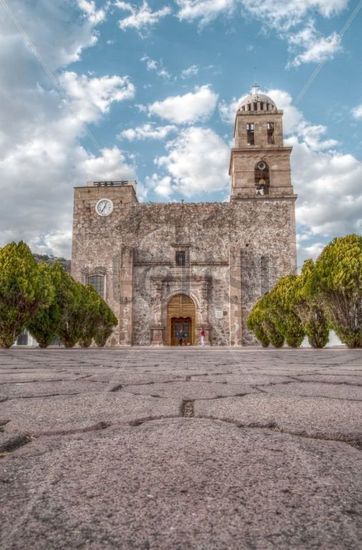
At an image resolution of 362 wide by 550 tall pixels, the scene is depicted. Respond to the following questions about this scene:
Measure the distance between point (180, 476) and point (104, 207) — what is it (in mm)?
25174

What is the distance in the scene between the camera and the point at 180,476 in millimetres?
1021

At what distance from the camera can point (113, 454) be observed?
1.20 metres

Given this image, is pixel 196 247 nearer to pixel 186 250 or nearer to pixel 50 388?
pixel 186 250

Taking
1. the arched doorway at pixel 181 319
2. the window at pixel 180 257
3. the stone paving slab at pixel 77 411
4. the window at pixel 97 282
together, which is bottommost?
the stone paving slab at pixel 77 411

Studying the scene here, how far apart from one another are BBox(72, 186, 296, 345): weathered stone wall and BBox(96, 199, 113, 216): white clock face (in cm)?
27

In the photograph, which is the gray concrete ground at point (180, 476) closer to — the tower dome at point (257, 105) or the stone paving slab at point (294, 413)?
the stone paving slab at point (294, 413)

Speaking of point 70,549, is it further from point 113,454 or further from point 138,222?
point 138,222

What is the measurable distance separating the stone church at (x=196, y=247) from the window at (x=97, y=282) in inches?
2.5

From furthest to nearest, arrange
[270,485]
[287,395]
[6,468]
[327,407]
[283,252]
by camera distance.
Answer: [283,252] < [287,395] < [327,407] < [6,468] < [270,485]

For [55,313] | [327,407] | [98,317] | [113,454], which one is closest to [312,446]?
[113,454]

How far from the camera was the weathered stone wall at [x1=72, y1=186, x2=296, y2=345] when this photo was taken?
23406 millimetres

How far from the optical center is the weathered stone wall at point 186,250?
23.4 metres

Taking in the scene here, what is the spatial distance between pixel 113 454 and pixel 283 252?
23912mm

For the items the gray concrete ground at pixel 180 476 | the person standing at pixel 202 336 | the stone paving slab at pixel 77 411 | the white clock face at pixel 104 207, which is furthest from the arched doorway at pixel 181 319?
the gray concrete ground at pixel 180 476
